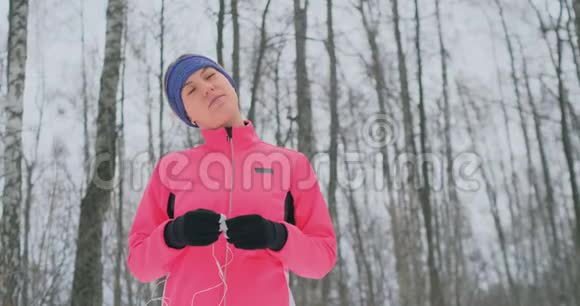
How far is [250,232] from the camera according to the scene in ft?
4.12

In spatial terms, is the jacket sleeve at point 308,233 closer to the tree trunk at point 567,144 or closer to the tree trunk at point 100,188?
the tree trunk at point 100,188

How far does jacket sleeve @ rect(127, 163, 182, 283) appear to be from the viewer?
4.56 ft

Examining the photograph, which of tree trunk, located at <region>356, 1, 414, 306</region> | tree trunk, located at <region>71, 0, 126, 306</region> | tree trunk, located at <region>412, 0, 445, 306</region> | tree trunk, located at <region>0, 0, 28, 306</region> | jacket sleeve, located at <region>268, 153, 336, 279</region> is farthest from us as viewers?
tree trunk, located at <region>356, 1, 414, 306</region>

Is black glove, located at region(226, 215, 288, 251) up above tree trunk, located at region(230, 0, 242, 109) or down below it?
below

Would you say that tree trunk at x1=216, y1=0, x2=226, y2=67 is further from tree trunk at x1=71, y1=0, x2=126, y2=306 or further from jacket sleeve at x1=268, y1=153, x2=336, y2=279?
jacket sleeve at x1=268, y1=153, x2=336, y2=279

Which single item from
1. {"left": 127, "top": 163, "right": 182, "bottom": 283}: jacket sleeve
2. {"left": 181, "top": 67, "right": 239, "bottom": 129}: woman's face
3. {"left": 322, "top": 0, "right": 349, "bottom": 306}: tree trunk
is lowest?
{"left": 127, "top": 163, "right": 182, "bottom": 283}: jacket sleeve

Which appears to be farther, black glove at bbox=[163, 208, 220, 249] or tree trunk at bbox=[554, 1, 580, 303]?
tree trunk at bbox=[554, 1, 580, 303]

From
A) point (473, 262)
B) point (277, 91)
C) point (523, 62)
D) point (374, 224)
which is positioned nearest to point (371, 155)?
point (277, 91)

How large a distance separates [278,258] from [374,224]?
24343mm

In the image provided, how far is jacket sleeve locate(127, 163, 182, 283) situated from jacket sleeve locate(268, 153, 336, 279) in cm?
30

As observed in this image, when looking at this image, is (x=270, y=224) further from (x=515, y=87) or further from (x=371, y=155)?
(x=515, y=87)

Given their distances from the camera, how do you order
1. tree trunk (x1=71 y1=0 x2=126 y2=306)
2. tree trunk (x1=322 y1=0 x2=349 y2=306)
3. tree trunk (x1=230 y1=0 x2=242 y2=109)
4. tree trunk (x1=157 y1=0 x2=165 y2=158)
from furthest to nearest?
tree trunk (x1=157 y1=0 x2=165 y2=158)
tree trunk (x1=322 y1=0 x2=349 y2=306)
tree trunk (x1=230 y1=0 x2=242 y2=109)
tree trunk (x1=71 y1=0 x2=126 y2=306)

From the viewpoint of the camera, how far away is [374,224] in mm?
25156

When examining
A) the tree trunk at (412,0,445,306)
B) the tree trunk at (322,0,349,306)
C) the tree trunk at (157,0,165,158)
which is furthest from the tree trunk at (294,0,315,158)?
the tree trunk at (157,0,165,158)
